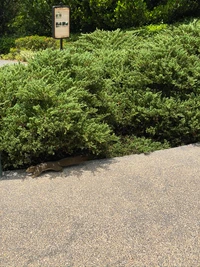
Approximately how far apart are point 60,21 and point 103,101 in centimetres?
454

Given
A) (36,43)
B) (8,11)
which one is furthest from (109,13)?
(8,11)

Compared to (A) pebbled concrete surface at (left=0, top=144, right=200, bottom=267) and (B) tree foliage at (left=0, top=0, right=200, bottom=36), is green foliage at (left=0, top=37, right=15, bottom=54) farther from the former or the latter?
(A) pebbled concrete surface at (left=0, top=144, right=200, bottom=267)

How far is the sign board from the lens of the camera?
810 cm

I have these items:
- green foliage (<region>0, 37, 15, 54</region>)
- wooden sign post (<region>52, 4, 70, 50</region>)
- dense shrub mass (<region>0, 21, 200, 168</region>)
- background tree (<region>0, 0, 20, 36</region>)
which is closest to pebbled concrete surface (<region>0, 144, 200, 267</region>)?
dense shrub mass (<region>0, 21, 200, 168</region>)

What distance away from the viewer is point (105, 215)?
9.67ft

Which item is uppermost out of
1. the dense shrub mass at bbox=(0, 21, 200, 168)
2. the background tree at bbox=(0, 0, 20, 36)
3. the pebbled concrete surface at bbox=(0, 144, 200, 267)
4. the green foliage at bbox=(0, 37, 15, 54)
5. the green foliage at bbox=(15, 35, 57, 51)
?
the dense shrub mass at bbox=(0, 21, 200, 168)

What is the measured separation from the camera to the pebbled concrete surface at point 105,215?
246 centimetres

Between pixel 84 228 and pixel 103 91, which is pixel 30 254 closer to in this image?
pixel 84 228

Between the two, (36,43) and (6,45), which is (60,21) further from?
(6,45)

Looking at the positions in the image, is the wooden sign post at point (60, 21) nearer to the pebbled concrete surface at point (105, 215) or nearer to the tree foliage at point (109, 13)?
the tree foliage at point (109, 13)

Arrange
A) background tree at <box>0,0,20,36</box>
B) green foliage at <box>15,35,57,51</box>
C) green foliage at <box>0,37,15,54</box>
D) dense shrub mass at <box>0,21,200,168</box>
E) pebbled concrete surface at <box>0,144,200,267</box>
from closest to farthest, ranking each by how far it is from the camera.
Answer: pebbled concrete surface at <box>0,144,200,267</box>
dense shrub mass at <box>0,21,200,168</box>
green foliage at <box>15,35,57,51</box>
green foliage at <box>0,37,15,54</box>
background tree at <box>0,0,20,36</box>

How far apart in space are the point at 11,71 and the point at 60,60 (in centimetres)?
67

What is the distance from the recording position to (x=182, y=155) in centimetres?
423

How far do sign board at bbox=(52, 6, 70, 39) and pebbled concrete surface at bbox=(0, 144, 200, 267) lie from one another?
5183 mm
